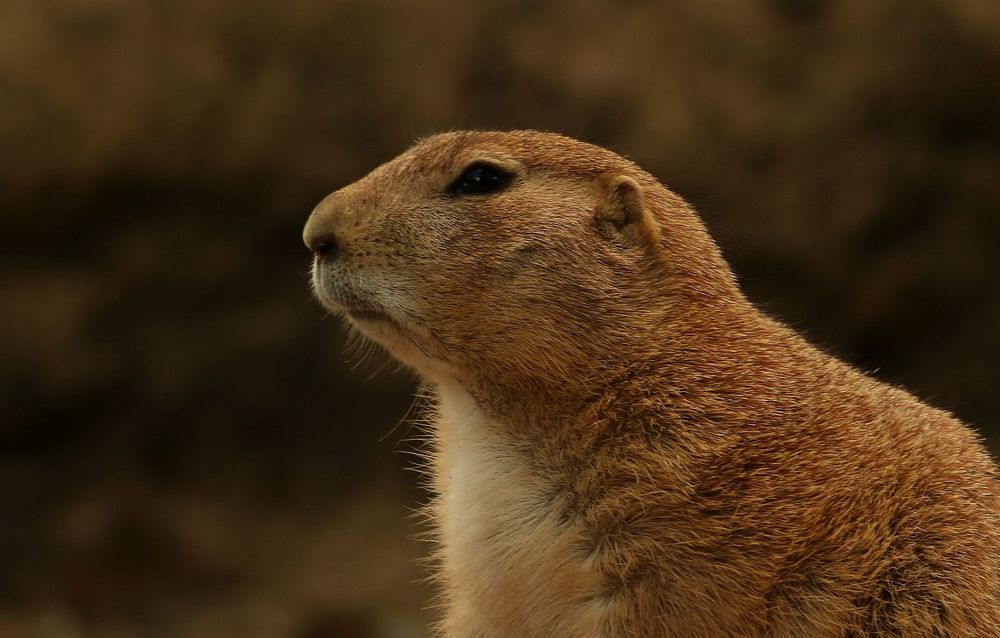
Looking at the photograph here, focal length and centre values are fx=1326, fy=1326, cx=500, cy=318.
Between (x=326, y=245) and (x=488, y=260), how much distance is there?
0.41 meters

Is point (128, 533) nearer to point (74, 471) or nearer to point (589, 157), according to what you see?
point (74, 471)

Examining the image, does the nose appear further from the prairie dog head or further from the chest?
the chest

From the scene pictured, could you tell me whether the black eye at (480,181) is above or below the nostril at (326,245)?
above

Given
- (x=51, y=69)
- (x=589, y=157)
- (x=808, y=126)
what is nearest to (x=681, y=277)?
(x=589, y=157)

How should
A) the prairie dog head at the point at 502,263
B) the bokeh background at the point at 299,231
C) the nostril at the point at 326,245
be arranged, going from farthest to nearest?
the bokeh background at the point at 299,231 → the nostril at the point at 326,245 → the prairie dog head at the point at 502,263

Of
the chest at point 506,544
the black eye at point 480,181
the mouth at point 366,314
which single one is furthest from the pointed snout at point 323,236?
the chest at point 506,544

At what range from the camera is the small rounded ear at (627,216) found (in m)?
3.30

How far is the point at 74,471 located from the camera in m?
7.10

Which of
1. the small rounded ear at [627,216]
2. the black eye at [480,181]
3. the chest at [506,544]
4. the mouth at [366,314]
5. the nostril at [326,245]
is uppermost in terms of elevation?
the small rounded ear at [627,216]

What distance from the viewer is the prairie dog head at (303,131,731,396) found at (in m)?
3.12

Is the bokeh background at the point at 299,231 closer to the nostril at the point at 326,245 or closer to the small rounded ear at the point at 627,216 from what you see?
the small rounded ear at the point at 627,216

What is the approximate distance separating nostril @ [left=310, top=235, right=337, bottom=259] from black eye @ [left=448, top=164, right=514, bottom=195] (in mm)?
324

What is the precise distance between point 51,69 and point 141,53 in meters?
0.46

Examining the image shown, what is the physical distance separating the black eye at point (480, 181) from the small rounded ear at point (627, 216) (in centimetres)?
25
